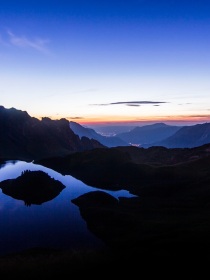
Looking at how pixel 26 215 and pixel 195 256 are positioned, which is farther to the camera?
pixel 26 215

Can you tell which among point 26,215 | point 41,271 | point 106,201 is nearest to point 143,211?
point 106,201

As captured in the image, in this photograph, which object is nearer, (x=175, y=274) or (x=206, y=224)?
(x=175, y=274)

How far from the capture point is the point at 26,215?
14562cm

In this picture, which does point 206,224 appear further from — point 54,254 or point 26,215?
point 26,215

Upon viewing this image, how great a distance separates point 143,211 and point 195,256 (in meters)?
62.7

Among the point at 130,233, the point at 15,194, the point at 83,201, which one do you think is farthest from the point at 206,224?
the point at 15,194

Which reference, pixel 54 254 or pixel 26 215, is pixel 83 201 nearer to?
pixel 26 215

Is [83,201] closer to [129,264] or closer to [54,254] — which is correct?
[54,254]

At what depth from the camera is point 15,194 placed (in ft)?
634

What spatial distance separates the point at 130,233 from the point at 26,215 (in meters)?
55.0

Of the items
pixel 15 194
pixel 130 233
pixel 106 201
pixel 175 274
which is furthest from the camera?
pixel 15 194

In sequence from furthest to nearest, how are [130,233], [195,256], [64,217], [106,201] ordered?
[106,201] → [64,217] → [130,233] → [195,256]

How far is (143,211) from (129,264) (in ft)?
219

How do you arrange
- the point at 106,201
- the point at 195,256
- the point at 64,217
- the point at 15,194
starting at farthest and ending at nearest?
1. the point at 15,194
2. the point at 106,201
3. the point at 64,217
4. the point at 195,256
